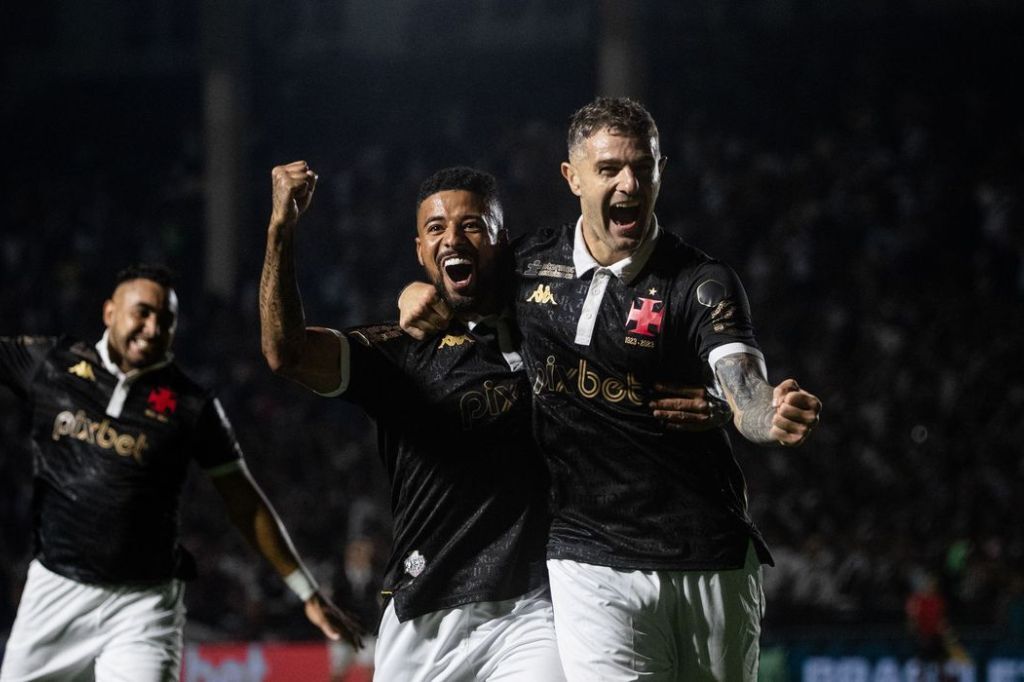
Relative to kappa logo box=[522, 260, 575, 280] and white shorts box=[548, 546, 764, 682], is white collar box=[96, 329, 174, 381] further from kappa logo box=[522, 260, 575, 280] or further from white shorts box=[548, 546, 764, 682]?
white shorts box=[548, 546, 764, 682]

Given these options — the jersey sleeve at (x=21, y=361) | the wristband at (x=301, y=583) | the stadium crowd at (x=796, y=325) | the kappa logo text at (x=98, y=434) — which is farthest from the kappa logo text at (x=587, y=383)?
the stadium crowd at (x=796, y=325)

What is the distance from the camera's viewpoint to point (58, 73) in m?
27.6

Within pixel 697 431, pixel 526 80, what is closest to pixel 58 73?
pixel 526 80

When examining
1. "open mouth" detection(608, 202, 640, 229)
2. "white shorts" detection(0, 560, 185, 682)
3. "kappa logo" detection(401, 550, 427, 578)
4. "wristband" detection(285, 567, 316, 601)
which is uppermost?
"open mouth" detection(608, 202, 640, 229)

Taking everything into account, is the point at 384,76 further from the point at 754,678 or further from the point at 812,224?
the point at 754,678

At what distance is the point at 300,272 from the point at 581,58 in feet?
23.3

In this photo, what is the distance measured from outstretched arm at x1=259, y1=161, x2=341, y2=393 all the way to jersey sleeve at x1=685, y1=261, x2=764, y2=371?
1.13 m

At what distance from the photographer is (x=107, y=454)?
18.7 ft

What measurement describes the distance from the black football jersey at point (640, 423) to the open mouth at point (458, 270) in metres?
0.31

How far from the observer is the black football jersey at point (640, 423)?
4195 millimetres

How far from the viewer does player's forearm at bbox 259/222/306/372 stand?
4207 mm

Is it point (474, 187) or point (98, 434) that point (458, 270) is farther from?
point (98, 434)

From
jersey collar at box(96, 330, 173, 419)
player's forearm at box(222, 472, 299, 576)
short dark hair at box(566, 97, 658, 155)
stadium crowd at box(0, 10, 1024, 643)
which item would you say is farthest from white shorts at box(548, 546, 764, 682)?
stadium crowd at box(0, 10, 1024, 643)

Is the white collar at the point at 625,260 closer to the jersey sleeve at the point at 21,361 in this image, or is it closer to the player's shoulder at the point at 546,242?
the player's shoulder at the point at 546,242
